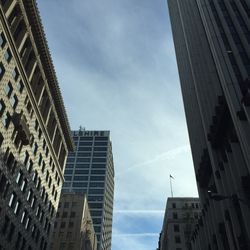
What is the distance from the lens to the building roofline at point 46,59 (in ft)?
177

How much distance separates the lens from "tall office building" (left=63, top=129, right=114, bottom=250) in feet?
510

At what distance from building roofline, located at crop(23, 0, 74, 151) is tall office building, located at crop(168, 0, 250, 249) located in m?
28.8

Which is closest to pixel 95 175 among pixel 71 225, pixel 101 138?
pixel 101 138

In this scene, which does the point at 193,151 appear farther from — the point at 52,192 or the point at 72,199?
the point at 72,199

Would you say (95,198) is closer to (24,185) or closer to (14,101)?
(24,185)

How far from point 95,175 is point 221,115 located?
13311 centimetres

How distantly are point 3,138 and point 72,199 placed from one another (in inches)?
2561

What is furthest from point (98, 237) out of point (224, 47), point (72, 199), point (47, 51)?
point (224, 47)

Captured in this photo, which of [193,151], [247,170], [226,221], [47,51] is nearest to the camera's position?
[247,170]

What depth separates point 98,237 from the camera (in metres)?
146

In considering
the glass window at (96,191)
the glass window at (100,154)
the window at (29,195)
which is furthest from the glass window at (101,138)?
the window at (29,195)

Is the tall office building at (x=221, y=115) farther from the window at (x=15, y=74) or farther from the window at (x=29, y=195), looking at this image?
the window at (x=15, y=74)

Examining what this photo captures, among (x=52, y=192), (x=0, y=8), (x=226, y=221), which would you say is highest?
(x=0, y=8)

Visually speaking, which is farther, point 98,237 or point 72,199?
point 98,237
